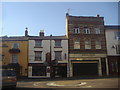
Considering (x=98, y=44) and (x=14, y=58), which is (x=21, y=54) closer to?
(x=14, y=58)

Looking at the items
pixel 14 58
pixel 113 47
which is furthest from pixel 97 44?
pixel 14 58

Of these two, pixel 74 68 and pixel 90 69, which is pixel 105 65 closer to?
pixel 90 69

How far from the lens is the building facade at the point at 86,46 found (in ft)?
98.9

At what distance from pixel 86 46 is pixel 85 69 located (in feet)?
13.7

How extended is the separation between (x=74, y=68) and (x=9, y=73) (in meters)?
17.8

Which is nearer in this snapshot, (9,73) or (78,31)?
(9,73)

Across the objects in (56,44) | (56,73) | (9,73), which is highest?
(56,44)

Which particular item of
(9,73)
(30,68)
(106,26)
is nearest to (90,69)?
(106,26)

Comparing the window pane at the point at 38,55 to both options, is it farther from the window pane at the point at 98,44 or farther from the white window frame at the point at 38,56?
Answer: the window pane at the point at 98,44

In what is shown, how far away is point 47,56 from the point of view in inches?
1198

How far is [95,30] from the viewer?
104 feet

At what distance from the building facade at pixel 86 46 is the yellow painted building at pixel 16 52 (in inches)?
314

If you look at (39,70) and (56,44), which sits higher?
(56,44)

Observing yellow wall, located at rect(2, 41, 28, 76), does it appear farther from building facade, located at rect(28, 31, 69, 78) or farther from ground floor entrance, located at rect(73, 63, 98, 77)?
ground floor entrance, located at rect(73, 63, 98, 77)
